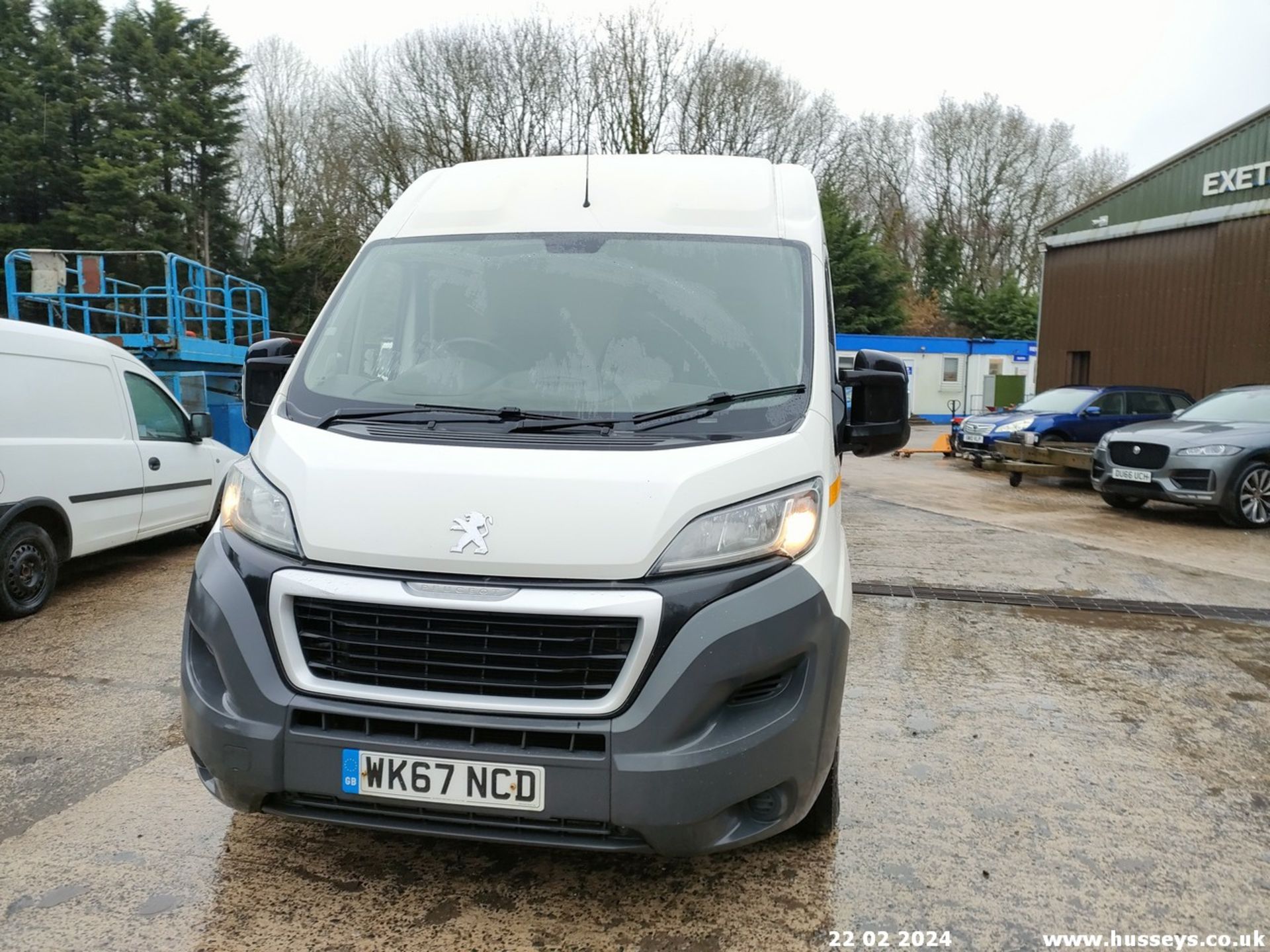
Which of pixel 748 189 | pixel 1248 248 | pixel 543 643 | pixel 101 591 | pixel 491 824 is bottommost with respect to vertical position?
pixel 101 591

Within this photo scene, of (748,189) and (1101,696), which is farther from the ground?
(748,189)

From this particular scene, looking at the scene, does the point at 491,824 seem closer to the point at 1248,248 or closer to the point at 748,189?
the point at 748,189

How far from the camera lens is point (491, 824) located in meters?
2.44

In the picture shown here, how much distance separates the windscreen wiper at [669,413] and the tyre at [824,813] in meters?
1.17

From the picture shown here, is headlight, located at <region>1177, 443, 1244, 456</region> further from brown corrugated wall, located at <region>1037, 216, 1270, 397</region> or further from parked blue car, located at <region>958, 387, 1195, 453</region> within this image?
brown corrugated wall, located at <region>1037, 216, 1270, 397</region>

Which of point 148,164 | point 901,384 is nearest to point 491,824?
point 901,384

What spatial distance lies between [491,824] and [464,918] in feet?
1.47

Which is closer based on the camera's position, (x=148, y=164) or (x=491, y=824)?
(x=491, y=824)

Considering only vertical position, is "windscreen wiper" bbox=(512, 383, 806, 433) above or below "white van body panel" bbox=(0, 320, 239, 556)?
above

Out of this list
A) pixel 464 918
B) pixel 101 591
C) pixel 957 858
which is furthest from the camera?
pixel 101 591

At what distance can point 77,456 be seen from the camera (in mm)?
6332

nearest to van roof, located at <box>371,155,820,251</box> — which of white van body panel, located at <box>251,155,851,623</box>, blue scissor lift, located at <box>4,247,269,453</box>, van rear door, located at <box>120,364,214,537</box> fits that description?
white van body panel, located at <box>251,155,851,623</box>

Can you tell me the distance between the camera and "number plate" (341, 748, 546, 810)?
2.36m

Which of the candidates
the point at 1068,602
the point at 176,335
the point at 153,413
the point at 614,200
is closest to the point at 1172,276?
the point at 1068,602
